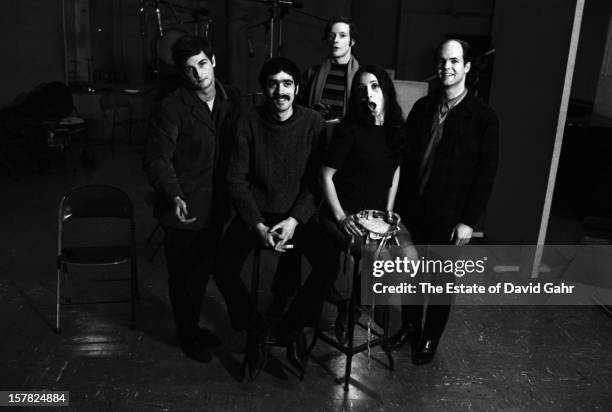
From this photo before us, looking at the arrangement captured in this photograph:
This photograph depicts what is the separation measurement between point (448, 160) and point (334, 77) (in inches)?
48.4

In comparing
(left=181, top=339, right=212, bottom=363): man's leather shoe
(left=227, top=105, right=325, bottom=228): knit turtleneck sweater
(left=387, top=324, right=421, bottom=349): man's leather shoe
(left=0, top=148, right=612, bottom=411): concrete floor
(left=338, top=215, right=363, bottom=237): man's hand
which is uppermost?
(left=227, top=105, right=325, bottom=228): knit turtleneck sweater

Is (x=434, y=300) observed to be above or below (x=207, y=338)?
above

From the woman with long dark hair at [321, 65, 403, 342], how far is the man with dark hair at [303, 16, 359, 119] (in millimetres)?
935

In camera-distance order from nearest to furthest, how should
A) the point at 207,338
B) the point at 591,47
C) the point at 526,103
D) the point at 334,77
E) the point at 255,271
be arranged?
the point at 255,271 → the point at 207,338 → the point at 334,77 → the point at 526,103 → the point at 591,47

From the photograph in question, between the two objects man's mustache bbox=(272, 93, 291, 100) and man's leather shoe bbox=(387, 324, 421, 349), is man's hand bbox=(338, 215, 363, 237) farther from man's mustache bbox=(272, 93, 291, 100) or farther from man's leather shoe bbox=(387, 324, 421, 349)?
man's leather shoe bbox=(387, 324, 421, 349)

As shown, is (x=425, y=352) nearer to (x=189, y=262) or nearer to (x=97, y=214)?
(x=189, y=262)

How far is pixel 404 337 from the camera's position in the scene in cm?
324

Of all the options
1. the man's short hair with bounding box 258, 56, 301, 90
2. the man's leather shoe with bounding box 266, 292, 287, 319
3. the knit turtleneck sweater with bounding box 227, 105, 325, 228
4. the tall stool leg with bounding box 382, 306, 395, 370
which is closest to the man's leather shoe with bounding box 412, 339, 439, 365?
the tall stool leg with bounding box 382, 306, 395, 370

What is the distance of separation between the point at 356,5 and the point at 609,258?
6.21 metres

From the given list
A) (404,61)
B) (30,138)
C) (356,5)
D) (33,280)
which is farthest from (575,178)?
(30,138)

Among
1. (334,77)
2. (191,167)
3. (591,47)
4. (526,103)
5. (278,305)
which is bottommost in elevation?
(278,305)

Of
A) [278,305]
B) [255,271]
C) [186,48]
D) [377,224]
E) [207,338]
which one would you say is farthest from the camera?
[278,305]

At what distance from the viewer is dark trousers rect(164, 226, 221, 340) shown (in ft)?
9.80

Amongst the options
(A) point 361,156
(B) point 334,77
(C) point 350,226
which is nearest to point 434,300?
(C) point 350,226
